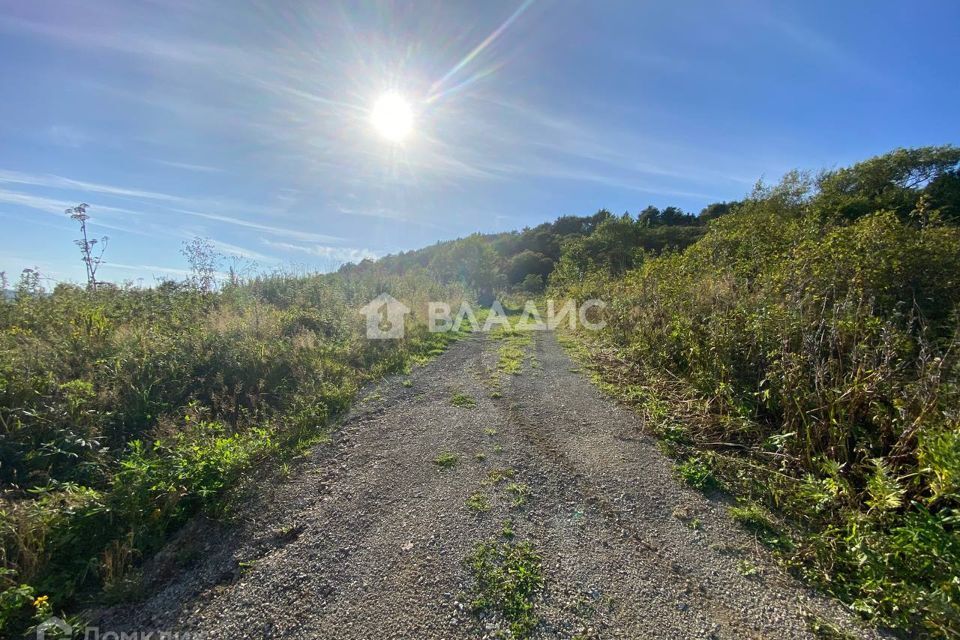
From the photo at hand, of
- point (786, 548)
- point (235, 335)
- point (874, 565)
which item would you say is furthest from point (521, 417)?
point (235, 335)

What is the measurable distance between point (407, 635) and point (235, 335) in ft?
18.0

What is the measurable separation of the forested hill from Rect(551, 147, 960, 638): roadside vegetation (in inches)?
360

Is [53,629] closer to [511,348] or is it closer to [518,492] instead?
[518,492]

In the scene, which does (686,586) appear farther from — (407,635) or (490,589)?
(407,635)

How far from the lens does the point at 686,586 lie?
6.92 ft

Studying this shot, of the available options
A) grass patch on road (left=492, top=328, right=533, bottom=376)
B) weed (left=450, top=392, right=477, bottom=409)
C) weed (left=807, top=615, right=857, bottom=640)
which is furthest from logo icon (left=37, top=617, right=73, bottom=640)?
grass patch on road (left=492, top=328, right=533, bottom=376)

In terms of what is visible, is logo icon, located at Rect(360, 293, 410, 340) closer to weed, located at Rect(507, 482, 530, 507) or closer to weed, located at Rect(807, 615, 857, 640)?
weed, located at Rect(507, 482, 530, 507)

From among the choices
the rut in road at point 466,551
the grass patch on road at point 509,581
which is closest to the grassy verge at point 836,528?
the rut in road at point 466,551

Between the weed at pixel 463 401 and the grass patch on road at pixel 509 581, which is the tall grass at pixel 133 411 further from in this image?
the grass patch on road at pixel 509 581

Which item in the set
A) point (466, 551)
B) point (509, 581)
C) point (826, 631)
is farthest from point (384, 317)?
point (826, 631)

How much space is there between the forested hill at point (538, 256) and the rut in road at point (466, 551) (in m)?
11.9

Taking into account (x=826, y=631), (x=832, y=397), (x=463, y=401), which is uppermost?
(x=832, y=397)

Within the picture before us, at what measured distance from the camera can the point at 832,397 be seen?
295cm

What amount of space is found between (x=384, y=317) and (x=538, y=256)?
1998cm
